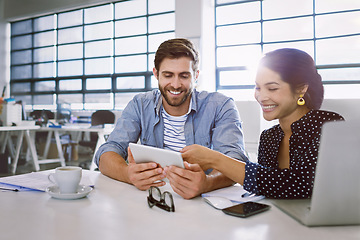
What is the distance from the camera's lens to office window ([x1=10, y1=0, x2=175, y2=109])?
6586mm

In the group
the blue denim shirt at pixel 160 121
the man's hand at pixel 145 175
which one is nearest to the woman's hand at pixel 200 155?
the man's hand at pixel 145 175

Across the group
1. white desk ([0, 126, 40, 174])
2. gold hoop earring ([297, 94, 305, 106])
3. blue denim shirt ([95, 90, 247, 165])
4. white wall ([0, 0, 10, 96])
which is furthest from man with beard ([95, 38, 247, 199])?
white wall ([0, 0, 10, 96])

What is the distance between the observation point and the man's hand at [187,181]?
90 cm

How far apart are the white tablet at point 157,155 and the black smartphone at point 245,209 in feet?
0.69

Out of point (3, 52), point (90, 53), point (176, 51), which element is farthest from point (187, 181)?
point (3, 52)

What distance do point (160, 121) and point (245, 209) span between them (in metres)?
0.88

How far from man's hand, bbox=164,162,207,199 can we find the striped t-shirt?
598mm

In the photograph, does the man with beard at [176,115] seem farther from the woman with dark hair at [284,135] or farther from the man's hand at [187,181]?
the man's hand at [187,181]

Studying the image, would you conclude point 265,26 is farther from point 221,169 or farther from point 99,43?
point 221,169

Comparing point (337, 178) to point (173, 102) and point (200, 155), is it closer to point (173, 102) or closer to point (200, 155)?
point (200, 155)

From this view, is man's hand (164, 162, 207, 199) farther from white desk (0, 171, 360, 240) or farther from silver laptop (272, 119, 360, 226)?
silver laptop (272, 119, 360, 226)

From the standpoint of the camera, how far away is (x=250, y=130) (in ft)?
9.10

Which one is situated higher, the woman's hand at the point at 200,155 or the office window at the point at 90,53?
the office window at the point at 90,53

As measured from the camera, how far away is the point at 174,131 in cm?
156
